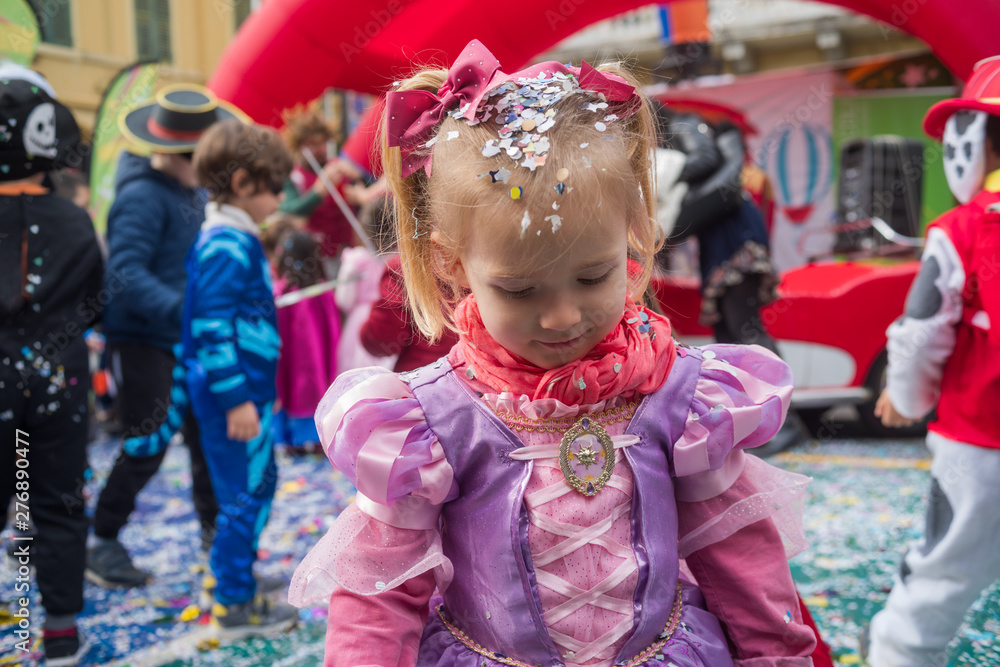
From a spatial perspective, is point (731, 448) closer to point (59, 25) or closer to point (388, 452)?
point (388, 452)

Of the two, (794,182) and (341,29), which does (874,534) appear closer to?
(341,29)

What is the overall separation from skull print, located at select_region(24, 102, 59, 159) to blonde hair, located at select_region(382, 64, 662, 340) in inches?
62.8

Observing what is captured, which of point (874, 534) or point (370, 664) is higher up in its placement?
point (370, 664)

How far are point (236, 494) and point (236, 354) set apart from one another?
453mm

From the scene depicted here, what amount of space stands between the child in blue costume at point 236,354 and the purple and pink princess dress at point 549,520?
1.43 metres

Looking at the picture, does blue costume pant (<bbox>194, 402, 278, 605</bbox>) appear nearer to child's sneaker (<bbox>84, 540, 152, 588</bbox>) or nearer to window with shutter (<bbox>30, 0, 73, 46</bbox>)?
child's sneaker (<bbox>84, 540, 152, 588</bbox>)

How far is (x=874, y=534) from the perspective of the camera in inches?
129

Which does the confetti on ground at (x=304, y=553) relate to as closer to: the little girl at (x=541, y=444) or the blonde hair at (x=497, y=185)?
the little girl at (x=541, y=444)

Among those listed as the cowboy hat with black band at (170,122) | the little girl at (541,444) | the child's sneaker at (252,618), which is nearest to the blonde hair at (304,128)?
the cowboy hat with black band at (170,122)

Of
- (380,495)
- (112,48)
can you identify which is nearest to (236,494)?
(380,495)

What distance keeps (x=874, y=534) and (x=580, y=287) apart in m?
2.89

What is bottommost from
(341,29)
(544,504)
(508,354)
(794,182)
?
(794,182)

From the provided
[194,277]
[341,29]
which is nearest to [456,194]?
[194,277]

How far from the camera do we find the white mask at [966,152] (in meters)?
1.96
